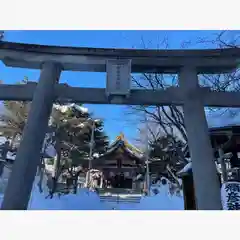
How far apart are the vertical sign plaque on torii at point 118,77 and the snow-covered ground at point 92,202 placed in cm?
71

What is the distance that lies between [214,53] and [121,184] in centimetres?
116

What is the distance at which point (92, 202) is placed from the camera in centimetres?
178

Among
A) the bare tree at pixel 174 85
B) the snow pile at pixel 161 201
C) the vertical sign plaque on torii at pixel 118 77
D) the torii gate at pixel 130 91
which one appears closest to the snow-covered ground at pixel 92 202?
the snow pile at pixel 161 201

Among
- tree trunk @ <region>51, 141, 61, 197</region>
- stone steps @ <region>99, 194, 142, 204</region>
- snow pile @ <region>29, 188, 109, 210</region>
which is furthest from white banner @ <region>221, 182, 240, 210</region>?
tree trunk @ <region>51, 141, 61, 197</region>

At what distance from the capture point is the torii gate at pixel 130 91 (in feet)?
5.97

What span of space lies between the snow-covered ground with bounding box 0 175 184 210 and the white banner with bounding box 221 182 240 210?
269 mm

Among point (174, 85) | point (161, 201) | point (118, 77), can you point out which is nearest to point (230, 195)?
point (161, 201)

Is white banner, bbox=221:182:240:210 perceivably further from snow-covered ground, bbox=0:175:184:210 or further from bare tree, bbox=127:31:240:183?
bare tree, bbox=127:31:240:183

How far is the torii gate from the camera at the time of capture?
5.97 ft

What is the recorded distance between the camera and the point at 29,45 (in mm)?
2008

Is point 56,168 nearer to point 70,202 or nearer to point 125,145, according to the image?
point 70,202
